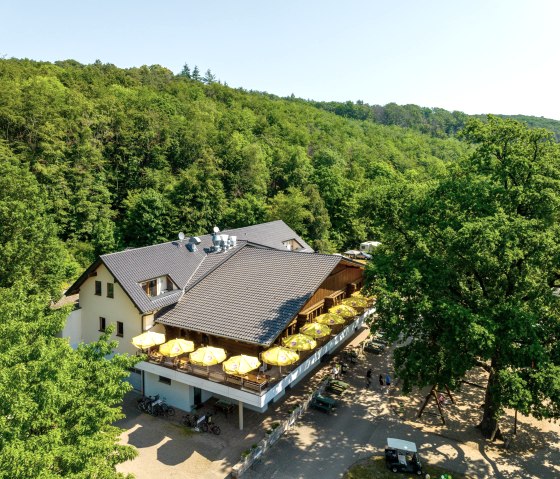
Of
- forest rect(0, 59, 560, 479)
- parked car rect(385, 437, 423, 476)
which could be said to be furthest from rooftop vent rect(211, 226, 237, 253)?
parked car rect(385, 437, 423, 476)

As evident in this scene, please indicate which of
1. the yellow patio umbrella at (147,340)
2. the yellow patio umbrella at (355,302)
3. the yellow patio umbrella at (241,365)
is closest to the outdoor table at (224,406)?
the yellow patio umbrella at (241,365)

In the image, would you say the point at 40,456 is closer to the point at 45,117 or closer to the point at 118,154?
the point at 45,117

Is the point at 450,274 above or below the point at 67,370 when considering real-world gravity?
above

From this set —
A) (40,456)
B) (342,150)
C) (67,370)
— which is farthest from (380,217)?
(342,150)

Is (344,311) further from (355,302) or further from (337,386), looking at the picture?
(337,386)

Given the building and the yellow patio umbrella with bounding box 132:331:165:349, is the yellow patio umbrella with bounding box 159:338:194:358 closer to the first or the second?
the yellow patio umbrella with bounding box 132:331:165:349
